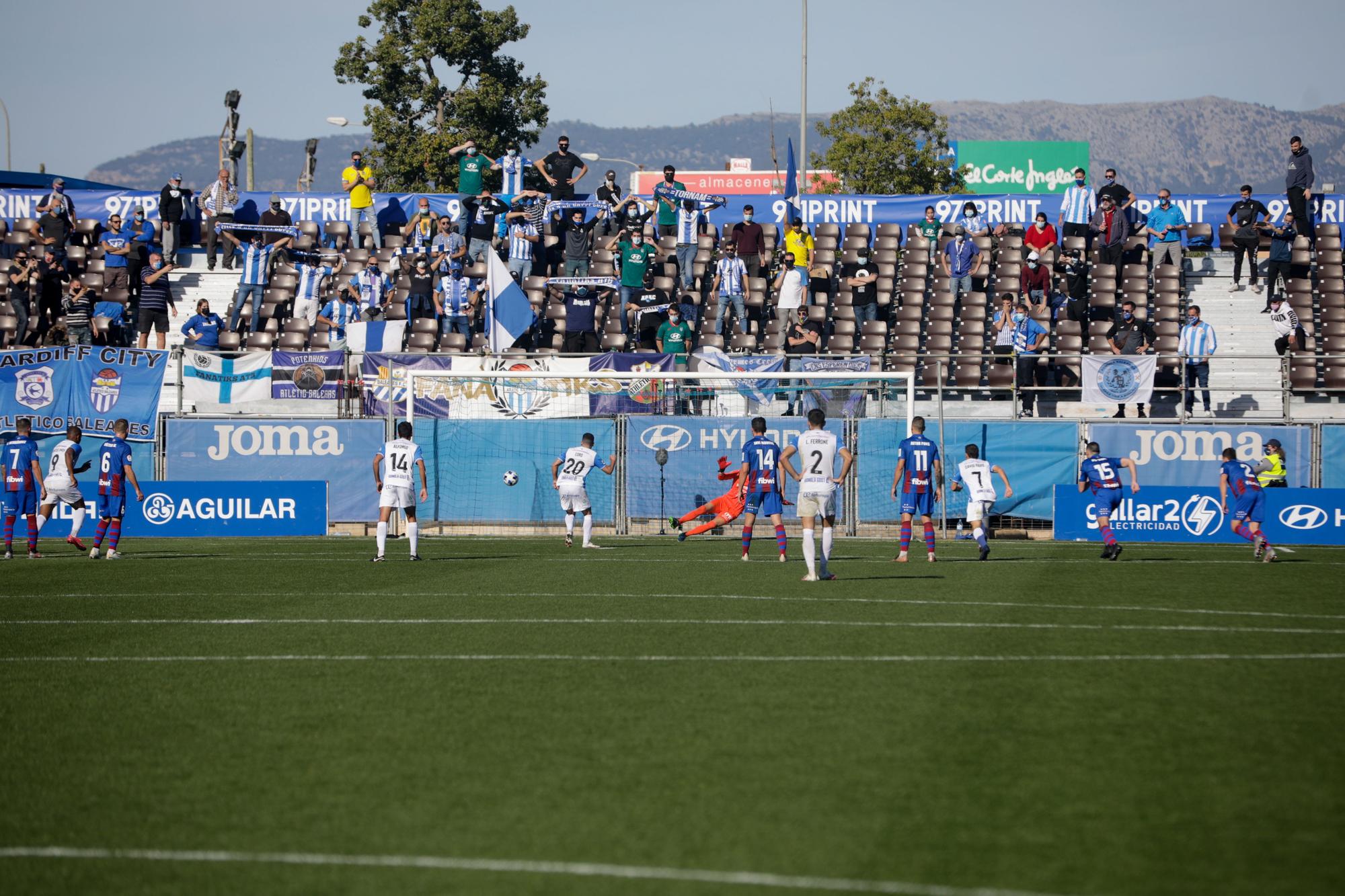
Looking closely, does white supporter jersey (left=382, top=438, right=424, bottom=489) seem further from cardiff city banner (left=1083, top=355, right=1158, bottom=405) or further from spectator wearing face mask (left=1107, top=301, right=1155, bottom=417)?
spectator wearing face mask (left=1107, top=301, right=1155, bottom=417)

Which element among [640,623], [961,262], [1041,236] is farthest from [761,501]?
[1041,236]

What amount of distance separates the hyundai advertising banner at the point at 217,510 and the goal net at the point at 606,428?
2.31 metres

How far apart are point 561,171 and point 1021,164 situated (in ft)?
172

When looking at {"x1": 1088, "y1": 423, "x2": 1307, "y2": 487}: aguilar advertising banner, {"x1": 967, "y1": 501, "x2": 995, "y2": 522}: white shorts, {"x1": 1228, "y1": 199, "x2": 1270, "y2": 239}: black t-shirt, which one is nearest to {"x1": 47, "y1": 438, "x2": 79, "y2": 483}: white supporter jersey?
{"x1": 967, "y1": 501, "x2": 995, "y2": 522}: white shorts

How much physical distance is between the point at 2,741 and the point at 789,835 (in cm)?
522

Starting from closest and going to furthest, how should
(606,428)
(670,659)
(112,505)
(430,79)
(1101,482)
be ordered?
(670,659) < (1101,482) < (112,505) < (606,428) < (430,79)

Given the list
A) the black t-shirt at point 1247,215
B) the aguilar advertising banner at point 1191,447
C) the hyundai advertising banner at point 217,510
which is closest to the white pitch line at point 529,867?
the hyundai advertising banner at point 217,510

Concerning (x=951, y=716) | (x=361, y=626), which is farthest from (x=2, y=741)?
(x=951, y=716)

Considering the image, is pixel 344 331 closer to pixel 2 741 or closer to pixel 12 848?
pixel 2 741

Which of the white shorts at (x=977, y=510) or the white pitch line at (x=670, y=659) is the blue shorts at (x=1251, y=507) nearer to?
the white shorts at (x=977, y=510)

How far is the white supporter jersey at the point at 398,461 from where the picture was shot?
20109 mm

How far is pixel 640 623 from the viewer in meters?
13.7

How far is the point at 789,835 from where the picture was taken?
6902mm

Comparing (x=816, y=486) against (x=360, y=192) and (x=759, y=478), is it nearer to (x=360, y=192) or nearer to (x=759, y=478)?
(x=759, y=478)
